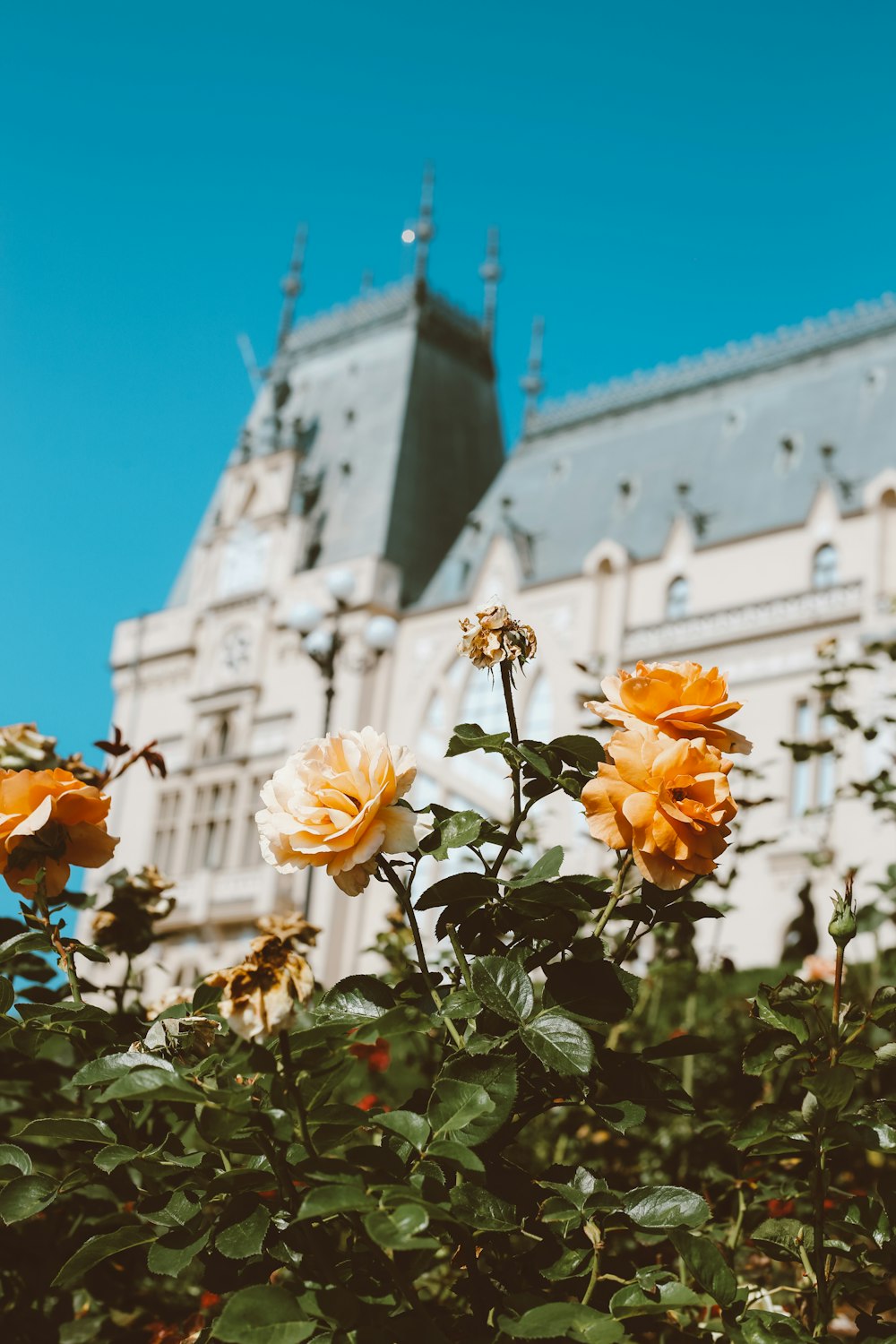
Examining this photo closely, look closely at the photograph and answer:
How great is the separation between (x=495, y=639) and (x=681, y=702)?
269mm

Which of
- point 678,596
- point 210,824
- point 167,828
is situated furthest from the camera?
point 167,828

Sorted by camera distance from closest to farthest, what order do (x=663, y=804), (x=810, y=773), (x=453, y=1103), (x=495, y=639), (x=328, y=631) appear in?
1. (x=453, y=1103)
2. (x=663, y=804)
3. (x=495, y=639)
4. (x=328, y=631)
5. (x=810, y=773)

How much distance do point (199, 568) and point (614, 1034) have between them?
1021 inches

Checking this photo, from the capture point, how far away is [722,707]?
187cm

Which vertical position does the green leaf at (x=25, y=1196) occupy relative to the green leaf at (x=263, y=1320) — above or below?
above

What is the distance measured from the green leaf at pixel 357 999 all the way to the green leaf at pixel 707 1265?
42 centimetres

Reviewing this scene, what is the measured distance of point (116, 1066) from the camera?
158 cm

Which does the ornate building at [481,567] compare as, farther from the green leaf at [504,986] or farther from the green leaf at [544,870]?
the green leaf at [504,986]

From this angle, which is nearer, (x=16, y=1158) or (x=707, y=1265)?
(x=707, y=1265)

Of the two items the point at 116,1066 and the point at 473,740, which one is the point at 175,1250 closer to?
the point at 116,1066

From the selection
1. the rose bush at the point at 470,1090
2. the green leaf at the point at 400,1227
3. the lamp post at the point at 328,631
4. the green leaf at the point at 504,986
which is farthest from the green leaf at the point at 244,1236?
the lamp post at the point at 328,631

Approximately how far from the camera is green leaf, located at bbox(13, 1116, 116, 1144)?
167cm

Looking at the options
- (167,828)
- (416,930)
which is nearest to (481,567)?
(167,828)

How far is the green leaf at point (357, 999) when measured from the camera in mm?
1803
